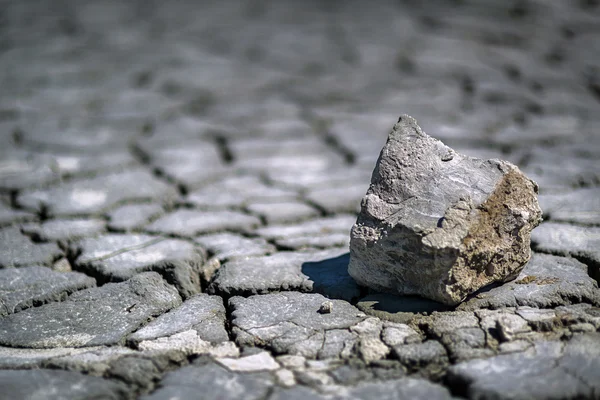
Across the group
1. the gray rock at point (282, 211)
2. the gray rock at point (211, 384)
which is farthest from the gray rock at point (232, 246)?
the gray rock at point (211, 384)

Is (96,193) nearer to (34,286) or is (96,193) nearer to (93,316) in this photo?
(34,286)

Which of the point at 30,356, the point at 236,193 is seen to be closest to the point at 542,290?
the point at 30,356

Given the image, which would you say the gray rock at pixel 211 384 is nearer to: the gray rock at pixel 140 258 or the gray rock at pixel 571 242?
the gray rock at pixel 140 258

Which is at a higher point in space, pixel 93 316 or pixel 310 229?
pixel 310 229

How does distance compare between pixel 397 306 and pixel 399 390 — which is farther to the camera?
pixel 397 306

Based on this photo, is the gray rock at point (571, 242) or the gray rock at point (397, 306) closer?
the gray rock at point (397, 306)

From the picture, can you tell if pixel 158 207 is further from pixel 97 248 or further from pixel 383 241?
pixel 383 241

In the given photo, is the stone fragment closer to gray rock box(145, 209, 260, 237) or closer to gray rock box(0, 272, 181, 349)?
gray rock box(0, 272, 181, 349)
